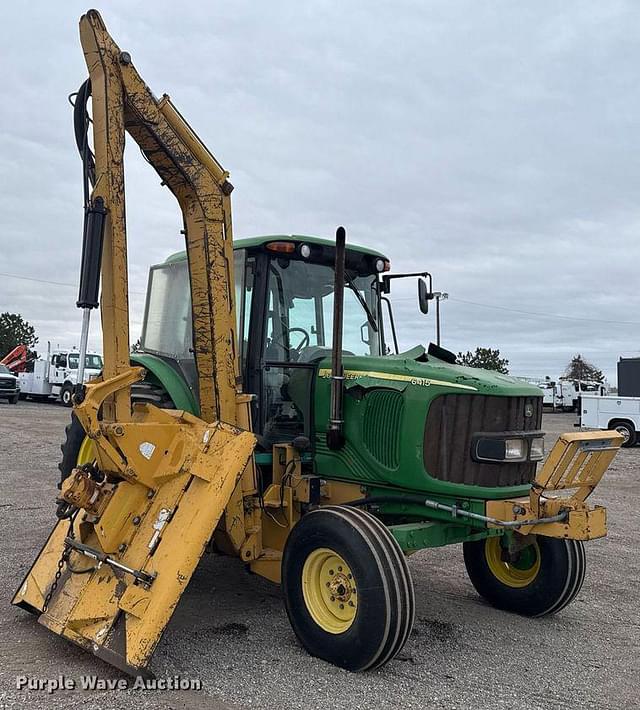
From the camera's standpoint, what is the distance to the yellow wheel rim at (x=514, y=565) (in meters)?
5.33

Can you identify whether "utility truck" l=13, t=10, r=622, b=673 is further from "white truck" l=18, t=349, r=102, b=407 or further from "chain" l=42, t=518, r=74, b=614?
"white truck" l=18, t=349, r=102, b=407

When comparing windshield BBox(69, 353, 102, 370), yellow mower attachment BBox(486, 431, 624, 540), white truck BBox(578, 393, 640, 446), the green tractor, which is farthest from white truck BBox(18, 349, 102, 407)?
yellow mower attachment BBox(486, 431, 624, 540)

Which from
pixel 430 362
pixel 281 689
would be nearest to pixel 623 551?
pixel 430 362

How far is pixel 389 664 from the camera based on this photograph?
4.19 metres

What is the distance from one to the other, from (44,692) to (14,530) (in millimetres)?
3910

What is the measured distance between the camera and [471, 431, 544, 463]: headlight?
4.60m

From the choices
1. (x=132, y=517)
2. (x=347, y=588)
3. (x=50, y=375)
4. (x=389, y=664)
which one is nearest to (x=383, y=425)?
(x=347, y=588)

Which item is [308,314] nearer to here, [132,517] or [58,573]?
[132,517]

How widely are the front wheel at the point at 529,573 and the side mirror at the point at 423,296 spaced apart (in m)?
1.86

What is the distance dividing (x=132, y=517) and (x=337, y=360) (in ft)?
5.17

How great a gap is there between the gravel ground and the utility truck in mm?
164

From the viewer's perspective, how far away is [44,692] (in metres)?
3.69

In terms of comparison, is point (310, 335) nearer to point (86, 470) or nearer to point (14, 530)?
point (86, 470)

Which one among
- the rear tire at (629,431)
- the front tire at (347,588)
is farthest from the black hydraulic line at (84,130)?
the rear tire at (629,431)
